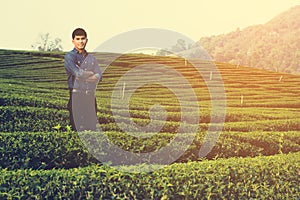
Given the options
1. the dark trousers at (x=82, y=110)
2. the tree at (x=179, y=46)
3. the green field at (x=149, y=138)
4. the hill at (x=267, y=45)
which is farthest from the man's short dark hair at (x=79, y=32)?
the hill at (x=267, y=45)

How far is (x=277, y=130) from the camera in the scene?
346 inches

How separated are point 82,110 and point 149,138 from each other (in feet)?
3.69

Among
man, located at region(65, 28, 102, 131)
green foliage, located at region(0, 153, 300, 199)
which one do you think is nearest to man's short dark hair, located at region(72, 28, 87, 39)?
man, located at region(65, 28, 102, 131)

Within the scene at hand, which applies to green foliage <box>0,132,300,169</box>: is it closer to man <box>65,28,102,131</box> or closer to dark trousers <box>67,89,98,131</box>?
dark trousers <box>67,89,98,131</box>

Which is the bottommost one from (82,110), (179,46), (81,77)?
(82,110)

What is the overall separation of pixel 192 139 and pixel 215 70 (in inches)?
125

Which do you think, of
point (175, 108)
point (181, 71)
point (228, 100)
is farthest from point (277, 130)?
point (181, 71)

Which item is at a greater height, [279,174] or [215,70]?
[215,70]

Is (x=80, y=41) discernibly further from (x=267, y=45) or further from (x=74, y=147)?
(x=267, y=45)

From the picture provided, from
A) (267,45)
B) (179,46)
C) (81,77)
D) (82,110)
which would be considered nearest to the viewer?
(81,77)

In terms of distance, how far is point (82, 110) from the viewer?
6906 mm

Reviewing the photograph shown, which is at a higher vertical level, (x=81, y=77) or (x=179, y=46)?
(x=179, y=46)

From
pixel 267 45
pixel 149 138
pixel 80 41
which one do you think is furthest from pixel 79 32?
pixel 267 45

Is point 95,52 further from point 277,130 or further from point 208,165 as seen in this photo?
→ point 277,130
